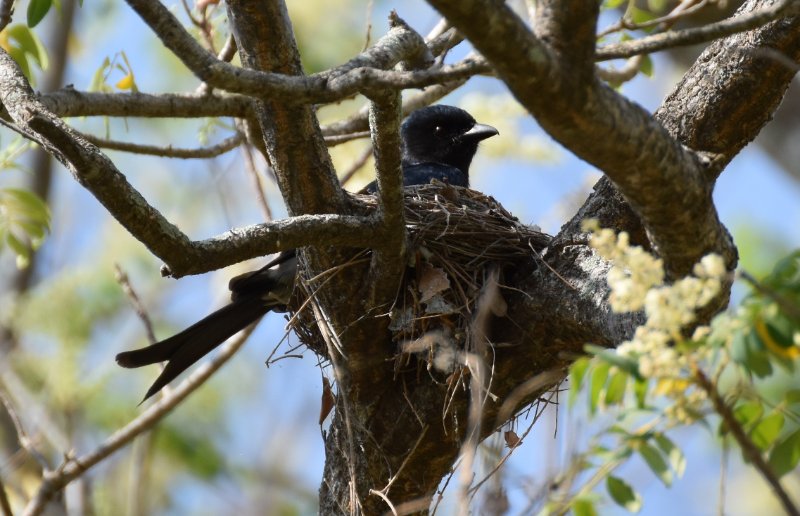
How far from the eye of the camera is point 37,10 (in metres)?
3.38

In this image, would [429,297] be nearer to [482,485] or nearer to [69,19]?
[482,485]

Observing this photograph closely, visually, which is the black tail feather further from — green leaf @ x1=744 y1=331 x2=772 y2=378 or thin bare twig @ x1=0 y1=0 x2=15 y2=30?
green leaf @ x1=744 y1=331 x2=772 y2=378

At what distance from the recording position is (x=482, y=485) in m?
3.12

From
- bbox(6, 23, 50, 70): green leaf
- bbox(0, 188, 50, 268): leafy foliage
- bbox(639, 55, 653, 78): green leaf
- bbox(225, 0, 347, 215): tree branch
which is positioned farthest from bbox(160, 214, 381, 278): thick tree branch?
bbox(639, 55, 653, 78): green leaf

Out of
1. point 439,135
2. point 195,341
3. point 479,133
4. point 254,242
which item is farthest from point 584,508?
point 439,135

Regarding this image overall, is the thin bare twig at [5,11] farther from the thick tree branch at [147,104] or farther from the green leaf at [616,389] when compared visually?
the green leaf at [616,389]

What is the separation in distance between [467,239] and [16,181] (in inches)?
240

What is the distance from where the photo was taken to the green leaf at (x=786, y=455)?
1.89m

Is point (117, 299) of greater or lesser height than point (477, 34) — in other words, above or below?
above

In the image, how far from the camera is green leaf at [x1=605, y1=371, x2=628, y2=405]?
2008mm

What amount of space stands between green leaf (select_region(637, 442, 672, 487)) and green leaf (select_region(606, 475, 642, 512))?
7 cm

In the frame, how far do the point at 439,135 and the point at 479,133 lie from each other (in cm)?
31

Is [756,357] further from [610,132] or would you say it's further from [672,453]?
[610,132]

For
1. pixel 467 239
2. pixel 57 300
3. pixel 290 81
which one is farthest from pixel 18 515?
pixel 290 81
